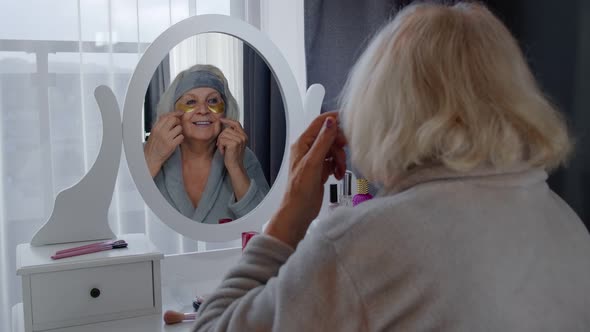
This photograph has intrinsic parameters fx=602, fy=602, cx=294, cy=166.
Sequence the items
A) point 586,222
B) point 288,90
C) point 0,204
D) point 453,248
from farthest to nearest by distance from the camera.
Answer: point 0,204 → point 288,90 → point 586,222 → point 453,248

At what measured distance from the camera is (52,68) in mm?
1614

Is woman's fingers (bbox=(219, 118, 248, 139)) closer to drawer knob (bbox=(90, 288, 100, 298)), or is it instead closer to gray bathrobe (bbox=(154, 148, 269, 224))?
gray bathrobe (bbox=(154, 148, 269, 224))

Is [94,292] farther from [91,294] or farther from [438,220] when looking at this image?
[438,220]

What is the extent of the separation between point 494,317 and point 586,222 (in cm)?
60

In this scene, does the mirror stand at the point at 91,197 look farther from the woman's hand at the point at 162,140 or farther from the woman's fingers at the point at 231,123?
the woman's fingers at the point at 231,123

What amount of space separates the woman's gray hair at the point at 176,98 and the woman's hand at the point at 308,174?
421mm

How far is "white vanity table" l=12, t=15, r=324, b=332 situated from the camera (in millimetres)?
1058

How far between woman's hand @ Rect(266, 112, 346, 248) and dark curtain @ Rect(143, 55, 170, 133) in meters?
0.43

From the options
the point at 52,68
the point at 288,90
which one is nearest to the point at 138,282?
the point at 288,90

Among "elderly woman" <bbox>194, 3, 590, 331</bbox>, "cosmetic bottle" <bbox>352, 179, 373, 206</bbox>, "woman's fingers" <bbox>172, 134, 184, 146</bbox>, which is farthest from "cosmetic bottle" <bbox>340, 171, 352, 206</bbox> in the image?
"elderly woman" <bbox>194, 3, 590, 331</bbox>

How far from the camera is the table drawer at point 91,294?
3.43 feet

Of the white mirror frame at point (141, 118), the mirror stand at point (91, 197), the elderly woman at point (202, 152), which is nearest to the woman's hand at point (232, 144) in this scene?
the elderly woman at point (202, 152)

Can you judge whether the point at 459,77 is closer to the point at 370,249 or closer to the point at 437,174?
the point at 437,174

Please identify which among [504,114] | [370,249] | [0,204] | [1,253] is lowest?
[1,253]
